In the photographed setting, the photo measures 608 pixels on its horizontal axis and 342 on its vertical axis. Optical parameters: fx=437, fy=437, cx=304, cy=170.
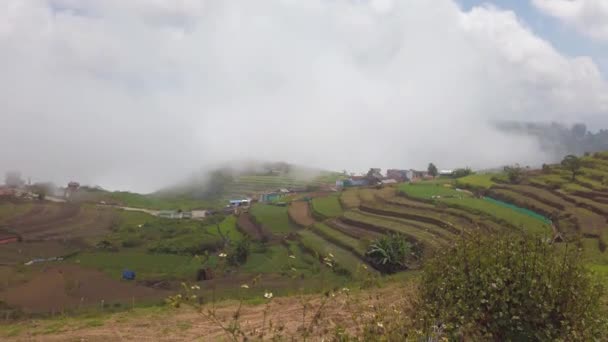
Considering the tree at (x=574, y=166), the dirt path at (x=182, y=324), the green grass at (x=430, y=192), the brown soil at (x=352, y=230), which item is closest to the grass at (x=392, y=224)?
the brown soil at (x=352, y=230)

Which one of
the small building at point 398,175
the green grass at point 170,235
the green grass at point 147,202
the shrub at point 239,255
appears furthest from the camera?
the small building at point 398,175

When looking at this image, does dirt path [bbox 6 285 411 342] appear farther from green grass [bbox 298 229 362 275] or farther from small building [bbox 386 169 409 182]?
small building [bbox 386 169 409 182]

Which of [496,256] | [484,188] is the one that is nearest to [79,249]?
[484,188]

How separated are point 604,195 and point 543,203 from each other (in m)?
5.20

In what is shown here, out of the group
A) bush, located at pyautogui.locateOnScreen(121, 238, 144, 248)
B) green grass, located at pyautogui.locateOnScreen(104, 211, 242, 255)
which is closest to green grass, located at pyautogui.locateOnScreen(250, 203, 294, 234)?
green grass, located at pyautogui.locateOnScreen(104, 211, 242, 255)

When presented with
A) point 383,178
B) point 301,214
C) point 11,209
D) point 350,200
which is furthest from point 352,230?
point 383,178

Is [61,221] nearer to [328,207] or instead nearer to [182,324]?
[328,207]

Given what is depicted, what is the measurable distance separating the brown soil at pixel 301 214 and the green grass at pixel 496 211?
56.1ft

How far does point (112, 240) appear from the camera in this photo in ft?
185

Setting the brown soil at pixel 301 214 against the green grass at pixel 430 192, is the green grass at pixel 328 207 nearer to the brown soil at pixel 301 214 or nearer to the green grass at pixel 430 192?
the brown soil at pixel 301 214

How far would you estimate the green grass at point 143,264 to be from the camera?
137 feet

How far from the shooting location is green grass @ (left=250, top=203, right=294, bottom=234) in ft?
185

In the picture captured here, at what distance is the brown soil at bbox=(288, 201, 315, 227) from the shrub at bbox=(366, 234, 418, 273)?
18.3m

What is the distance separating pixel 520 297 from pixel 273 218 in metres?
55.6
